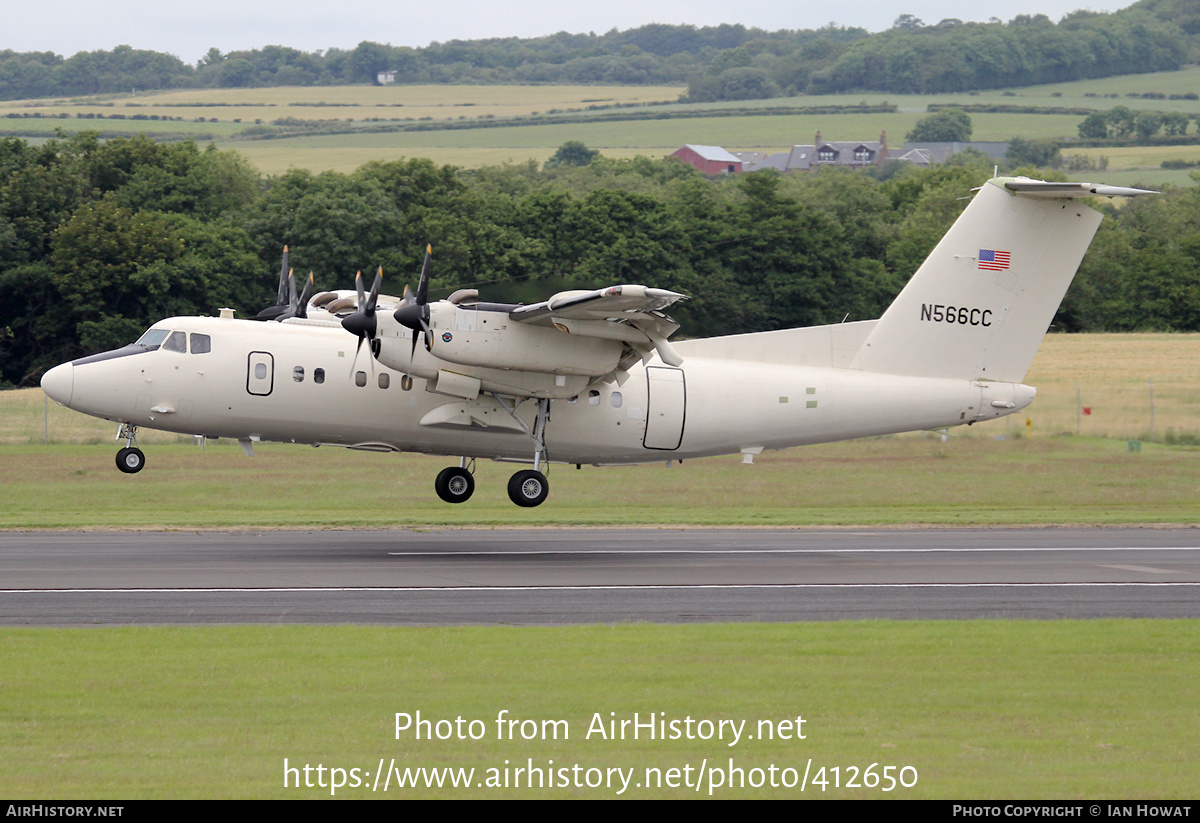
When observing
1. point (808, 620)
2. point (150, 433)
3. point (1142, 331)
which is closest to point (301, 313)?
point (808, 620)

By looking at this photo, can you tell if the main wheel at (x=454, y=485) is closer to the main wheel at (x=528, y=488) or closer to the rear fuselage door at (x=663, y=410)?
the main wheel at (x=528, y=488)

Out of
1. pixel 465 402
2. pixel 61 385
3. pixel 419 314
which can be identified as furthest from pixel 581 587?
pixel 61 385

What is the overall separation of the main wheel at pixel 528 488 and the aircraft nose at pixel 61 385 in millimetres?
8459

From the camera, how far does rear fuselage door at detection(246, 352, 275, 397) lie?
24797 mm

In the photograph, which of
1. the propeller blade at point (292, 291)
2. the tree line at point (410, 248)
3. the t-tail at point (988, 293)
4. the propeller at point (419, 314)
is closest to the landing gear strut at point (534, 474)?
the propeller at point (419, 314)

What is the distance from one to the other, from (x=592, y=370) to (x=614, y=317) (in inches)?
63.3

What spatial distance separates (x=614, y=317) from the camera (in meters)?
24.1

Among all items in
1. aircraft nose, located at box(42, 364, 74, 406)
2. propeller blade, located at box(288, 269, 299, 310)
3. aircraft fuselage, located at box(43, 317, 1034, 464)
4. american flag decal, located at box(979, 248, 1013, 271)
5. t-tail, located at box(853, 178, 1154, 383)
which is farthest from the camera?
propeller blade, located at box(288, 269, 299, 310)

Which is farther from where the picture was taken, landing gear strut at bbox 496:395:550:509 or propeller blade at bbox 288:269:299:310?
propeller blade at bbox 288:269:299:310

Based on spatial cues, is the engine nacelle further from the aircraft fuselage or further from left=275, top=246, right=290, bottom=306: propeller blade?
left=275, top=246, right=290, bottom=306: propeller blade

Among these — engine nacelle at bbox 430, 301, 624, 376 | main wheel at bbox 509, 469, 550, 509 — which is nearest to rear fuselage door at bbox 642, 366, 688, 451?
engine nacelle at bbox 430, 301, 624, 376

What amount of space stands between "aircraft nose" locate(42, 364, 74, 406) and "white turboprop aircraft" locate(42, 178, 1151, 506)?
0.11 ft

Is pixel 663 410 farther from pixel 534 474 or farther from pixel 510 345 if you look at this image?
pixel 510 345

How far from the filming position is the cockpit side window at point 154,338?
2492 cm
